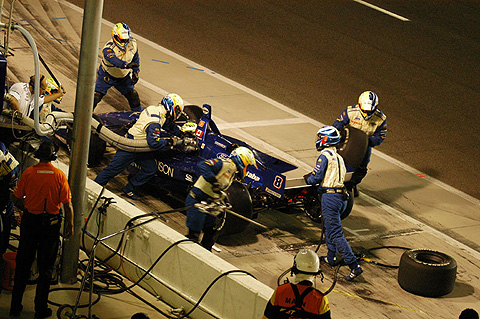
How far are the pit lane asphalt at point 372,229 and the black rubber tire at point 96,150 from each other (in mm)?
1665

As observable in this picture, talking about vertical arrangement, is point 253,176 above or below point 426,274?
above

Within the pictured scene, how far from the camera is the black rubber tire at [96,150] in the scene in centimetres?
1474

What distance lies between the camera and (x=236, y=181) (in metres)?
12.9

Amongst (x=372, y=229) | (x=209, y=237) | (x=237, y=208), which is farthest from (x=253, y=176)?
(x=372, y=229)

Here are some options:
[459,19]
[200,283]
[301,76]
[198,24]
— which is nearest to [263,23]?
[198,24]

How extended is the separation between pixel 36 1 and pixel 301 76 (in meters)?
8.28

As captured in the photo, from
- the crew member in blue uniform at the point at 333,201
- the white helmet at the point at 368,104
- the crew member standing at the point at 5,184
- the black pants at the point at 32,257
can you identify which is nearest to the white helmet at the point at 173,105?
the crew member in blue uniform at the point at 333,201

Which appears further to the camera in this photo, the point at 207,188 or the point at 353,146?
the point at 353,146

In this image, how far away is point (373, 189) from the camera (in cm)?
1585

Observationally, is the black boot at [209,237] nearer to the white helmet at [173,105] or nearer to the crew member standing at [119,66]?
the white helmet at [173,105]

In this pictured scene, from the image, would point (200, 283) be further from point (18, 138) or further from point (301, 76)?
point (301, 76)

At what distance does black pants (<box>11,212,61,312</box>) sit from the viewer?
956 cm

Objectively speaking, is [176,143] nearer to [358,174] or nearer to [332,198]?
[332,198]

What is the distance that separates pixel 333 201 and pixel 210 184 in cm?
199
